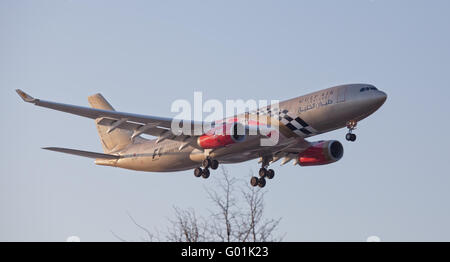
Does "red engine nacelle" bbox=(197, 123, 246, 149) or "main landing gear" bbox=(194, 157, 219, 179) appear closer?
"red engine nacelle" bbox=(197, 123, 246, 149)

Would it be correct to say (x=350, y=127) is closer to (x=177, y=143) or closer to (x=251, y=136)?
(x=251, y=136)

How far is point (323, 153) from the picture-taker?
2160 inches

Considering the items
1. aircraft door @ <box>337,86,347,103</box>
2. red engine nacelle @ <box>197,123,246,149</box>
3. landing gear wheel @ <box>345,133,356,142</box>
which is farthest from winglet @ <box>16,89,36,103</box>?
landing gear wheel @ <box>345,133,356,142</box>

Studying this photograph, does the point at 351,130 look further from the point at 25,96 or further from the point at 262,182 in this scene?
the point at 25,96

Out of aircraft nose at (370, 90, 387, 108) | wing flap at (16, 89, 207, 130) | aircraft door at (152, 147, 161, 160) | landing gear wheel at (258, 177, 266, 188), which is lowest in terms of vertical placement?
landing gear wheel at (258, 177, 266, 188)

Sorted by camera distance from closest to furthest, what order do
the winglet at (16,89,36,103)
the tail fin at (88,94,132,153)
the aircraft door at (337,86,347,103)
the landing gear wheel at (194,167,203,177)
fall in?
the winglet at (16,89,36,103)
the aircraft door at (337,86,347,103)
the landing gear wheel at (194,167,203,177)
the tail fin at (88,94,132,153)

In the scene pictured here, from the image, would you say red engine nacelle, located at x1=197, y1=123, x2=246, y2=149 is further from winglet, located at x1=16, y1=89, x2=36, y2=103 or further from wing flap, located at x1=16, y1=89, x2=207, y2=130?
winglet, located at x1=16, y1=89, x2=36, y2=103

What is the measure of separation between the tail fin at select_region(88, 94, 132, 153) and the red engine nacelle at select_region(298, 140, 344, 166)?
15.1 m

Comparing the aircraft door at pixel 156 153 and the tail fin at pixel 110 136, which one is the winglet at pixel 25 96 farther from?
the tail fin at pixel 110 136

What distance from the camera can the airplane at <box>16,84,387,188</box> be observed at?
A: 46781mm

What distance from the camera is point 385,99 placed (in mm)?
47219

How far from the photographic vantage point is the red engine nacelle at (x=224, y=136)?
4809 cm
